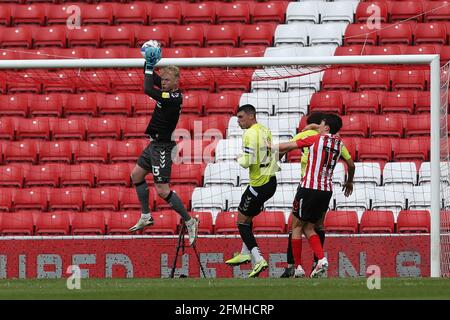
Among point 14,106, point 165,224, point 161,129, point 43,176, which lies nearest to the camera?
point 161,129

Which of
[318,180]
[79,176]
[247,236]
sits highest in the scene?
[79,176]

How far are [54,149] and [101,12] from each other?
375 cm

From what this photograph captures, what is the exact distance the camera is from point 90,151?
17.2 m

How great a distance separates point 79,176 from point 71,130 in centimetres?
91

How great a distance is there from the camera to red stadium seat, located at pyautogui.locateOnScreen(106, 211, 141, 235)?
635 inches

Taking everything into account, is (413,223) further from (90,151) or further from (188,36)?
(188,36)

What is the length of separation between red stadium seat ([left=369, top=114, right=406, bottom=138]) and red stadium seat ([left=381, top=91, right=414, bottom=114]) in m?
0.26

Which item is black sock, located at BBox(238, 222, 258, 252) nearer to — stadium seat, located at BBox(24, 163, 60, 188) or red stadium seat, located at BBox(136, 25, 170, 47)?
stadium seat, located at BBox(24, 163, 60, 188)

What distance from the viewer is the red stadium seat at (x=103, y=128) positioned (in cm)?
1739

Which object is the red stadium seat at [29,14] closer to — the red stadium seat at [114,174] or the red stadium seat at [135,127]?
the red stadium seat at [135,127]

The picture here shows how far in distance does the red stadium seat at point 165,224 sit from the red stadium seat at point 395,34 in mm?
5118

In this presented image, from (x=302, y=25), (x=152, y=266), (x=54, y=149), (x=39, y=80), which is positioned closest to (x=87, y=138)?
(x=54, y=149)

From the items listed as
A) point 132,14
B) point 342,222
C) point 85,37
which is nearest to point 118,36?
point 85,37

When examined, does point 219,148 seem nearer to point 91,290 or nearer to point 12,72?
point 12,72
